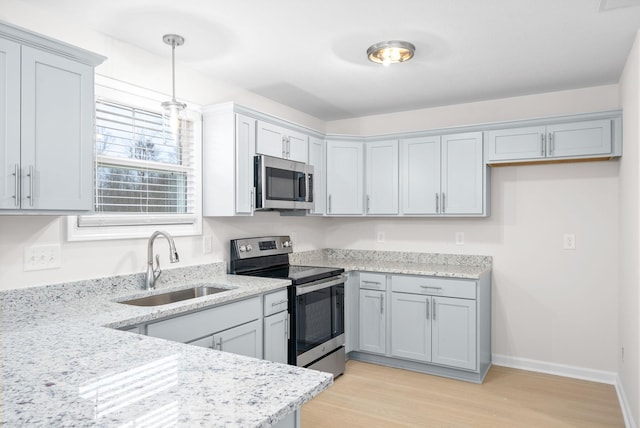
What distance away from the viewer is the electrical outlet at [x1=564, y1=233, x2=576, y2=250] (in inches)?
141

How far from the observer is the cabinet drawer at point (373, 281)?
3781mm

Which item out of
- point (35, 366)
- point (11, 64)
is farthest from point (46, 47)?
point (35, 366)

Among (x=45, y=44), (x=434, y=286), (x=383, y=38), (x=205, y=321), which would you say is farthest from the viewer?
(x=434, y=286)

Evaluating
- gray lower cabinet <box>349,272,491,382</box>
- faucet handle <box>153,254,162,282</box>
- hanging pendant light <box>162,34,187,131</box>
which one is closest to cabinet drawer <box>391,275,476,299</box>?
gray lower cabinet <box>349,272,491,382</box>

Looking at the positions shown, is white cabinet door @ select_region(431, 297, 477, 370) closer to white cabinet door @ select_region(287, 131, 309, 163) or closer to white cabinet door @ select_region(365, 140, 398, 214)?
white cabinet door @ select_region(365, 140, 398, 214)

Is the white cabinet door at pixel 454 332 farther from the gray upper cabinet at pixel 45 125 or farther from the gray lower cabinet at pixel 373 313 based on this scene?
the gray upper cabinet at pixel 45 125

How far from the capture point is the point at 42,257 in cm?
224

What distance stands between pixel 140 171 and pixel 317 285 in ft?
4.97

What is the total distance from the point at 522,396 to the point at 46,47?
3.64m

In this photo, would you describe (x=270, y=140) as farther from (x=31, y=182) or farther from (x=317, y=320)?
(x=31, y=182)

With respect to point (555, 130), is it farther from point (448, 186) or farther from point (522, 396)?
point (522, 396)

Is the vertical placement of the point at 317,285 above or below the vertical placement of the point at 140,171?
below

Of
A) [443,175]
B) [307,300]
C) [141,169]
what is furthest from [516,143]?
[141,169]

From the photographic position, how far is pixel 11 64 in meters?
1.80
